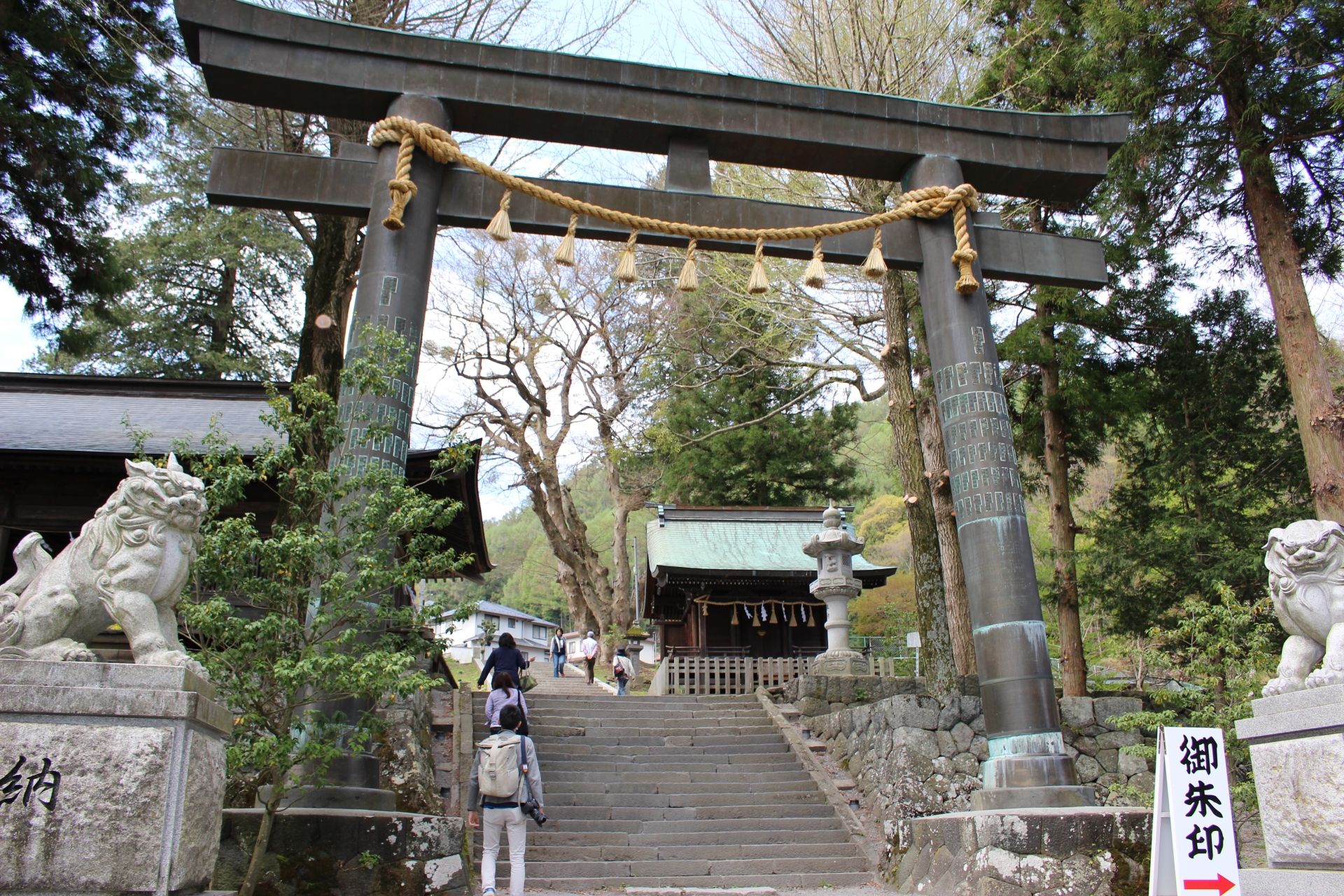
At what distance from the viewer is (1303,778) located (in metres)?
3.75

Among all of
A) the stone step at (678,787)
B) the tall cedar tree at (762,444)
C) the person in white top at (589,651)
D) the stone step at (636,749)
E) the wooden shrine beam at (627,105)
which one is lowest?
the stone step at (678,787)

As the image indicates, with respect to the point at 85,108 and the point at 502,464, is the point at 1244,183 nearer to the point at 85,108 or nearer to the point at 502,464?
the point at 85,108

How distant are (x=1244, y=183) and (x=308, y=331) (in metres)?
10.1

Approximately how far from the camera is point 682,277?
267 inches

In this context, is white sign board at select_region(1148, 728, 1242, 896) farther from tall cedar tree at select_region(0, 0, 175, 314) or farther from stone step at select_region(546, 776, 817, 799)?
tall cedar tree at select_region(0, 0, 175, 314)

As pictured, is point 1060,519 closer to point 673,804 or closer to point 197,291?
point 673,804

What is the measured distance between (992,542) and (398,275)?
4.69 m

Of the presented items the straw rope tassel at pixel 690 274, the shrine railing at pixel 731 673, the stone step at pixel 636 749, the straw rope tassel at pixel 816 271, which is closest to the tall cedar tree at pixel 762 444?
the shrine railing at pixel 731 673

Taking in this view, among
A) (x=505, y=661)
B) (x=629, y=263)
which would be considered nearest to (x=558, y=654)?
(x=505, y=661)

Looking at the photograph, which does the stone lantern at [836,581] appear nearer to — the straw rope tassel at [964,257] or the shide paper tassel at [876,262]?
the shide paper tassel at [876,262]

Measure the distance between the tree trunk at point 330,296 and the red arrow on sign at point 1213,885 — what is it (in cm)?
768

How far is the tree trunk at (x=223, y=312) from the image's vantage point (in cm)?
1955

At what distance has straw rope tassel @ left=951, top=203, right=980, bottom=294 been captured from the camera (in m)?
6.89

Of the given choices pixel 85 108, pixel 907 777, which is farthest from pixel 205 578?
pixel 85 108
